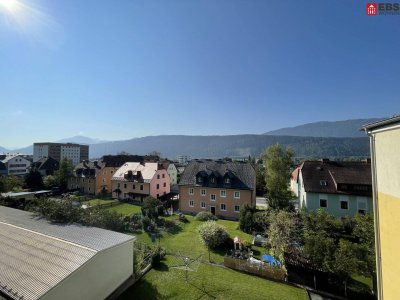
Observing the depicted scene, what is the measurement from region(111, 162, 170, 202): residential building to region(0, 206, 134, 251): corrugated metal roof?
87.4 ft

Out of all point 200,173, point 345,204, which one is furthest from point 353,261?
point 200,173

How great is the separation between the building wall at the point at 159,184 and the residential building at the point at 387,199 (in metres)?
42.3

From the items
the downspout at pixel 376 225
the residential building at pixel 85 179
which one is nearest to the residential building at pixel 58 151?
the residential building at pixel 85 179

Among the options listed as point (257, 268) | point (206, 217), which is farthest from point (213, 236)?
point (206, 217)

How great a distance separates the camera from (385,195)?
7246 mm

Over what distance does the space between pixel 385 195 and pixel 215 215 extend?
3074cm

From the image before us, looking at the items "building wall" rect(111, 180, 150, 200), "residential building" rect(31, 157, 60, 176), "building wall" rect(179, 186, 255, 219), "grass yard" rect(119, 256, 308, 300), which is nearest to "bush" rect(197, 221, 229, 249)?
"grass yard" rect(119, 256, 308, 300)

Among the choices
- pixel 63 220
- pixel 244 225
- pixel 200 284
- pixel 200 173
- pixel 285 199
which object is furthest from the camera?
pixel 200 173

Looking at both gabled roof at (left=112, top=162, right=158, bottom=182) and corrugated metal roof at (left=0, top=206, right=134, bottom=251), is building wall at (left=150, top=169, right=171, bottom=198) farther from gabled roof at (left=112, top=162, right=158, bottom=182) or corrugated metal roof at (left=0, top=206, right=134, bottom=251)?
corrugated metal roof at (left=0, top=206, right=134, bottom=251)

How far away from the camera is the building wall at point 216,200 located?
114 feet

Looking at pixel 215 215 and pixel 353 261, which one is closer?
pixel 353 261

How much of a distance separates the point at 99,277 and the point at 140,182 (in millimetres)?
34018

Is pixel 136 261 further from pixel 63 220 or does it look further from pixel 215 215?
pixel 215 215

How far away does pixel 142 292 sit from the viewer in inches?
600
